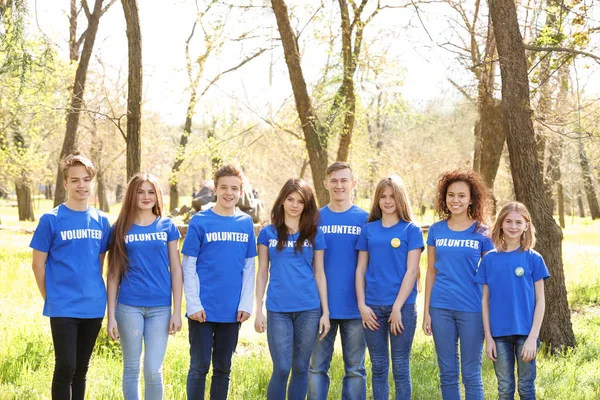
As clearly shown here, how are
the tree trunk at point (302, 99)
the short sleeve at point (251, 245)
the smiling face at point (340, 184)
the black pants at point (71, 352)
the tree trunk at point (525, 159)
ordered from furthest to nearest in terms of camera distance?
the tree trunk at point (302, 99) → the tree trunk at point (525, 159) → the smiling face at point (340, 184) → the short sleeve at point (251, 245) → the black pants at point (71, 352)

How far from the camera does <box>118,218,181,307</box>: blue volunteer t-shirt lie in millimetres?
4426

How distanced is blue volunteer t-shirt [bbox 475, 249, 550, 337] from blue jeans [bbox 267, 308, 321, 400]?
4.10 feet

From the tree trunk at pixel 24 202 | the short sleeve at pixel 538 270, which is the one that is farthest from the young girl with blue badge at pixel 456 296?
the tree trunk at pixel 24 202

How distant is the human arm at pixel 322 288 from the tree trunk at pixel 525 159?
3685 mm

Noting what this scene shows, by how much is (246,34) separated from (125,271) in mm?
9728

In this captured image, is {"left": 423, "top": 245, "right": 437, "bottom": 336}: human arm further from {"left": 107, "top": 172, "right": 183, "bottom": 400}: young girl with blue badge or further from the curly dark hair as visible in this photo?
{"left": 107, "top": 172, "right": 183, "bottom": 400}: young girl with blue badge

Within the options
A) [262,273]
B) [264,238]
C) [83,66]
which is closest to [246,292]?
[262,273]

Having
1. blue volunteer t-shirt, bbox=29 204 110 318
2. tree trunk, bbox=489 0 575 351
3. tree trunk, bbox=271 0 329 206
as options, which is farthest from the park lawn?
tree trunk, bbox=271 0 329 206

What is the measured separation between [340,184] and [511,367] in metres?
1.80

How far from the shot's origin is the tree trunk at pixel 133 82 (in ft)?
24.6

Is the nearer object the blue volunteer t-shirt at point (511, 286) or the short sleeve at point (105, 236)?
the blue volunteer t-shirt at point (511, 286)

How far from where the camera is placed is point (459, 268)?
4574 mm

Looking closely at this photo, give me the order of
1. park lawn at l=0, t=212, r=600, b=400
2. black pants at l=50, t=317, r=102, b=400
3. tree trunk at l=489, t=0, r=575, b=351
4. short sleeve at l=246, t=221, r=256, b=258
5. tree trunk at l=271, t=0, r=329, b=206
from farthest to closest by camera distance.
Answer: tree trunk at l=271, t=0, r=329, b=206 → tree trunk at l=489, t=0, r=575, b=351 → park lawn at l=0, t=212, r=600, b=400 → short sleeve at l=246, t=221, r=256, b=258 → black pants at l=50, t=317, r=102, b=400

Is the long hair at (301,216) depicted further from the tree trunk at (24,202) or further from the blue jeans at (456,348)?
the tree trunk at (24,202)
